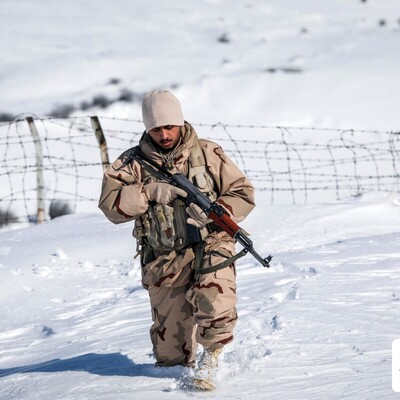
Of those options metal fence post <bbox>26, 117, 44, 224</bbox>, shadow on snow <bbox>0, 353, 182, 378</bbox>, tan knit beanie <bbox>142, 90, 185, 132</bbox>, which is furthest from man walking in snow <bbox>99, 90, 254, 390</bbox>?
metal fence post <bbox>26, 117, 44, 224</bbox>

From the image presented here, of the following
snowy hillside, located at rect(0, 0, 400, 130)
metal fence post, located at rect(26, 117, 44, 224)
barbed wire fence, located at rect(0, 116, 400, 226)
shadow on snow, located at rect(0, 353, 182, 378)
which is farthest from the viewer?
snowy hillside, located at rect(0, 0, 400, 130)

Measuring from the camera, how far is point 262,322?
5332mm

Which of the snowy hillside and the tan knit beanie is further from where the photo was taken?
the snowy hillside

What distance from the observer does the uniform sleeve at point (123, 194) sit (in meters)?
4.22

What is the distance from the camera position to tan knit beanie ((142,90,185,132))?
423 centimetres

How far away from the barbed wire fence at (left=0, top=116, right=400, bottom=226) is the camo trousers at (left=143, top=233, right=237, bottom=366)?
5.94 m

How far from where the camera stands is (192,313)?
4492 mm

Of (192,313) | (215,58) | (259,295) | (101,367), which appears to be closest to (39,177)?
(259,295)

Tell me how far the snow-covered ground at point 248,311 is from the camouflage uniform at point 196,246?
306 mm

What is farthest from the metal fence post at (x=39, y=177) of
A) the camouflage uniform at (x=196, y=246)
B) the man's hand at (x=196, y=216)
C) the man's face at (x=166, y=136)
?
the man's hand at (x=196, y=216)

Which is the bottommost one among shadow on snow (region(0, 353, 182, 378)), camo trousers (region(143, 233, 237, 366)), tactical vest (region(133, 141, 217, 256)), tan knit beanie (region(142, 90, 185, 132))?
shadow on snow (region(0, 353, 182, 378))

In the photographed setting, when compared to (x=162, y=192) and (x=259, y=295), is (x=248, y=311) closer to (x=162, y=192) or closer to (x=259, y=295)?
(x=259, y=295)

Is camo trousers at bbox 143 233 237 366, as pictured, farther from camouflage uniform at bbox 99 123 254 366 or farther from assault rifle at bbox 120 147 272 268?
assault rifle at bbox 120 147 272 268

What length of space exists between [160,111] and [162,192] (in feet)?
1.10
